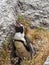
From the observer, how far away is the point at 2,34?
30.9 ft

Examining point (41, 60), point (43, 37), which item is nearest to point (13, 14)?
point (43, 37)

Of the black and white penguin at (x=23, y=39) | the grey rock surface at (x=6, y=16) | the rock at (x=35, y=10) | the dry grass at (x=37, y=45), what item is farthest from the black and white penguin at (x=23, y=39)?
the rock at (x=35, y=10)

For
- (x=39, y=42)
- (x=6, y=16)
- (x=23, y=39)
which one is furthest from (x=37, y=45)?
(x=6, y=16)

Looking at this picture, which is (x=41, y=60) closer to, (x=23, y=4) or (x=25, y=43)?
(x=25, y=43)

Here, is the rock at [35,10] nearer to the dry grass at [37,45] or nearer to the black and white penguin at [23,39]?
the dry grass at [37,45]

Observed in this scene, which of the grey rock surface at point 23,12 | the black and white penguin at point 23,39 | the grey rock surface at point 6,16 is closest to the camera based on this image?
the black and white penguin at point 23,39

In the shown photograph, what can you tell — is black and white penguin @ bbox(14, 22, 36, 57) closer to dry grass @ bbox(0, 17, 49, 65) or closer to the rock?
dry grass @ bbox(0, 17, 49, 65)

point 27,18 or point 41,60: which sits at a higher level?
point 41,60

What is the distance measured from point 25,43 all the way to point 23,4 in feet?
9.67

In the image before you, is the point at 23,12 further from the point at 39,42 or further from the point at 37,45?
the point at 37,45

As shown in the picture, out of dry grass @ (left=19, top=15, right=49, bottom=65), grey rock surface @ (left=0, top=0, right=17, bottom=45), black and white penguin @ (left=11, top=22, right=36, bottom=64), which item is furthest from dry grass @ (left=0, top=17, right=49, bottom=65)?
grey rock surface @ (left=0, top=0, right=17, bottom=45)

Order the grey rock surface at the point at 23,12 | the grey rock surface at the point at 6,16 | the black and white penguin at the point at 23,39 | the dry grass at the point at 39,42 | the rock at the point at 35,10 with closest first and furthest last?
the dry grass at the point at 39,42 → the black and white penguin at the point at 23,39 → the grey rock surface at the point at 6,16 → the grey rock surface at the point at 23,12 → the rock at the point at 35,10

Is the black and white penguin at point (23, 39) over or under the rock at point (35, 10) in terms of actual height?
over

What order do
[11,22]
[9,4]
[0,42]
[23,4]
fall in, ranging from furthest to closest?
[23,4] < [9,4] < [11,22] < [0,42]
